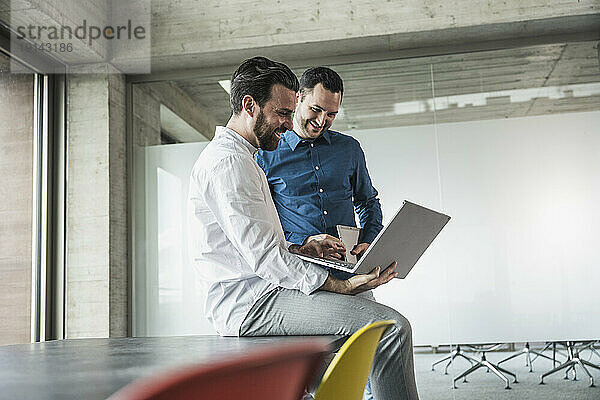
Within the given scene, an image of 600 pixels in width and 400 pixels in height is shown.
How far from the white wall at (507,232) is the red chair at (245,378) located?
12.4 feet

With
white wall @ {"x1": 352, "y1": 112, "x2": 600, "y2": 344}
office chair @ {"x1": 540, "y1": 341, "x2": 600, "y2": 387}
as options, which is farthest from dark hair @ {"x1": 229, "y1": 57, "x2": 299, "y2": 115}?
office chair @ {"x1": 540, "y1": 341, "x2": 600, "y2": 387}

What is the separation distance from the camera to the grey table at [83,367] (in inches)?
33.6

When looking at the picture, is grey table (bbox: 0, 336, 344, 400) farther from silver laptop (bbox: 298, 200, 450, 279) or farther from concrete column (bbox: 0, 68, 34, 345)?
concrete column (bbox: 0, 68, 34, 345)

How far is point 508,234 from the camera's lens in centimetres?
445

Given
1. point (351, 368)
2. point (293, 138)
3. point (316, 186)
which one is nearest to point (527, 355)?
point (316, 186)

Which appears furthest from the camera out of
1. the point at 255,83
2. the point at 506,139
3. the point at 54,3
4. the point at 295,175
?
the point at 506,139

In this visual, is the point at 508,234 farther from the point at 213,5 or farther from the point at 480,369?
the point at 213,5

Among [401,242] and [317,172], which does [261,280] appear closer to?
[401,242]

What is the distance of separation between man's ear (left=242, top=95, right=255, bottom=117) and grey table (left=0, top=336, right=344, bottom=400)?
0.79 metres

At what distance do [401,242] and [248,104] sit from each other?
587mm

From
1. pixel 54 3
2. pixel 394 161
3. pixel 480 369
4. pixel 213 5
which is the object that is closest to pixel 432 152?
pixel 394 161

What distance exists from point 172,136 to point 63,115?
0.72 meters

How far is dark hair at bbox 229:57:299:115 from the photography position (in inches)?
87.0

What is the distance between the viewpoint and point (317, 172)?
3.03m
